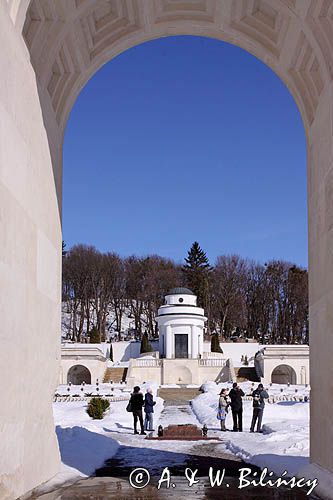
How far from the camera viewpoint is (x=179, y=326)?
5922 cm

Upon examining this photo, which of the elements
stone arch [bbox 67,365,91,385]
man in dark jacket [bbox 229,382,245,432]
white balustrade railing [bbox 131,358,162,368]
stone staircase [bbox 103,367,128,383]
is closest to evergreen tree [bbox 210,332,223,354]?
white balustrade railing [bbox 131,358,162,368]

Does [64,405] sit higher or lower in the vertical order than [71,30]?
lower

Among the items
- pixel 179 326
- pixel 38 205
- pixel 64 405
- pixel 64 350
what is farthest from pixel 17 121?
pixel 179 326

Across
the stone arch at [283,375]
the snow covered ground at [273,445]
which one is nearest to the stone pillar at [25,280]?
the snow covered ground at [273,445]

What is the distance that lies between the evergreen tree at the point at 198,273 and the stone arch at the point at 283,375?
18.3m

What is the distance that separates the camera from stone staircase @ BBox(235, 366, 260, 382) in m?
52.8

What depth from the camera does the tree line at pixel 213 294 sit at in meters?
73.1

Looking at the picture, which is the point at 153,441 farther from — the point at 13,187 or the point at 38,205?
the point at 13,187

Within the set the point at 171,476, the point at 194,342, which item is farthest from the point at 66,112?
the point at 194,342

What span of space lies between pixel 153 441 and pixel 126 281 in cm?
6043

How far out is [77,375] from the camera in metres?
55.7

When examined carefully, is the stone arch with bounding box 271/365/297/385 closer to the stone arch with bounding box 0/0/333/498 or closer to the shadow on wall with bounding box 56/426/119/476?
the shadow on wall with bounding box 56/426/119/476

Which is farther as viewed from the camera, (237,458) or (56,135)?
(237,458)

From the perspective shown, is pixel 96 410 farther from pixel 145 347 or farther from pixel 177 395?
pixel 145 347
